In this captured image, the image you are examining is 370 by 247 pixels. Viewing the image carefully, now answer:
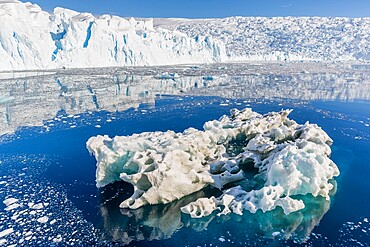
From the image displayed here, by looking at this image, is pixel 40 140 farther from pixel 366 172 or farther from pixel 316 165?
pixel 366 172

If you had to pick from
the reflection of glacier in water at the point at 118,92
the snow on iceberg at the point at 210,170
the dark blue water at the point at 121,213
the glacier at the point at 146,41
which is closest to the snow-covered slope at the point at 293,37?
the glacier at the point at 146,41

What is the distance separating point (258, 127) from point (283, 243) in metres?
5.37

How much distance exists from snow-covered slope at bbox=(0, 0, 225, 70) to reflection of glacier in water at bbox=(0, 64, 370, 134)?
789cm

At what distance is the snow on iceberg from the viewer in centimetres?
608

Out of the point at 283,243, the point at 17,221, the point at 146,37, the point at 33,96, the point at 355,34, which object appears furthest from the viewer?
the point at 355,34

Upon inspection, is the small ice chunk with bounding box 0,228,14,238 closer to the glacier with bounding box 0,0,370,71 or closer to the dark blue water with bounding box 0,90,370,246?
the dark blue water with bounding box 0,90,370,246

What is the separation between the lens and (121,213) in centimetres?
598

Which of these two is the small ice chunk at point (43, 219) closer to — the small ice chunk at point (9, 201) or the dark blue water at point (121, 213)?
the dark blue water at point (121, 213)

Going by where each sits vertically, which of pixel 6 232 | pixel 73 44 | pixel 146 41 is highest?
pixel 146 41

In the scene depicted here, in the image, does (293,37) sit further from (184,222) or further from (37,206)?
(37,206)

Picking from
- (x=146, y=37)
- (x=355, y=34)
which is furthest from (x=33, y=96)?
(x=355, y=34)

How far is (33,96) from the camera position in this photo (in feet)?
59.7

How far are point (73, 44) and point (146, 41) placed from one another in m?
9.49

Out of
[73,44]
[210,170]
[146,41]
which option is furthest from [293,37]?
[210,170]
